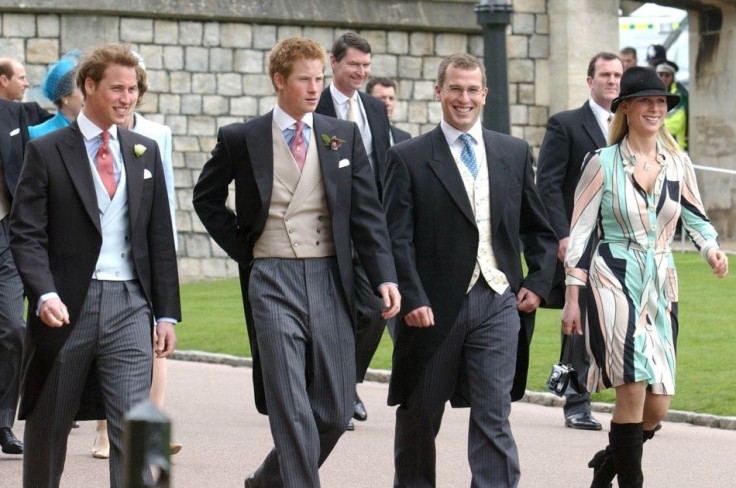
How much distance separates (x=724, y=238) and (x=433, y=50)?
4.37 meters

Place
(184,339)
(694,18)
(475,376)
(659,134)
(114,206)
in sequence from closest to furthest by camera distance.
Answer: (114,206) → (475,376) → (659,134) → (184,339) → (694,18)

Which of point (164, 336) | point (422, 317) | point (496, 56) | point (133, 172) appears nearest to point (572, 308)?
point (422, 317)

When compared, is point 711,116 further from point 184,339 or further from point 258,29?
point 184,339

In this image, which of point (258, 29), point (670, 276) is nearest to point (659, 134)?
point (670, 276)

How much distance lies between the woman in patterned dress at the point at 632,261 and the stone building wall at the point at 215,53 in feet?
44.9

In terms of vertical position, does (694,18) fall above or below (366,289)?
above

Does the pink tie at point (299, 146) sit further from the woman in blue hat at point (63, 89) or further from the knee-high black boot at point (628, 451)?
the woman in blue hat at point (63, 89)

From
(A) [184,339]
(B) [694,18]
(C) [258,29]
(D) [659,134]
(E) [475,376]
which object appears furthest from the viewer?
(B) [694,18]

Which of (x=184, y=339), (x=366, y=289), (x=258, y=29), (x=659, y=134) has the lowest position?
(x=184, y=339)

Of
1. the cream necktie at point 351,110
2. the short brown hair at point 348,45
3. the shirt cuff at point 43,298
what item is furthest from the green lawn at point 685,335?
the shirt cuff at point 43,298

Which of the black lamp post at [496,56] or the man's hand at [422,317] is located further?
the black lamp post at [496,56]

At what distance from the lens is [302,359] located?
21.3ft

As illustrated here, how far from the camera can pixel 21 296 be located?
29.9ft

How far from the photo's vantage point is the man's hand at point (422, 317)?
6.71 m
